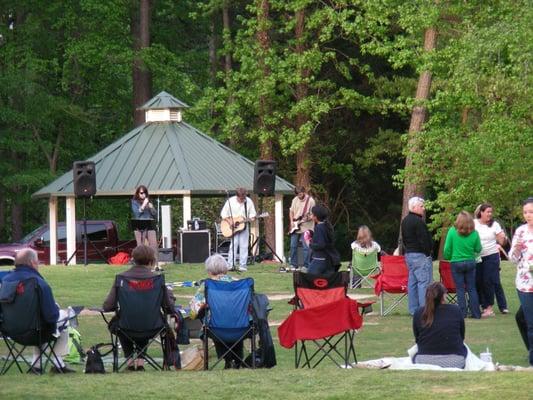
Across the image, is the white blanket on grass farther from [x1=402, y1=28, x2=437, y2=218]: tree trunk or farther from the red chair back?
[x1=402, y1=28, x2=437, y2=218]: tree trunk

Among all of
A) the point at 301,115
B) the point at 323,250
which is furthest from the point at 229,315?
the point at 301,115

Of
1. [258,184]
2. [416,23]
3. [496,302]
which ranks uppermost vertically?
[416,23]

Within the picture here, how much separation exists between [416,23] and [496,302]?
633 inches

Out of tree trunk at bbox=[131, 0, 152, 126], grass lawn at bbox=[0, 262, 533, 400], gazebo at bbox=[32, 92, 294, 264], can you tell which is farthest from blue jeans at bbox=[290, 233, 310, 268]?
tree trunk at bbox=[131, 0, 152, 126]

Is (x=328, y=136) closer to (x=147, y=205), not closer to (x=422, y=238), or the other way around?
(x=147, y=205)

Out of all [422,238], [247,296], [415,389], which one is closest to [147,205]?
[422,238]

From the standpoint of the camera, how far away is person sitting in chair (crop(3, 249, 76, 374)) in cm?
1212

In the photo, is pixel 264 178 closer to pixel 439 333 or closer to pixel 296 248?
pixel 296 248

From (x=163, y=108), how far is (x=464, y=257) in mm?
16275

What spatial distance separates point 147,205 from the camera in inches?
1020

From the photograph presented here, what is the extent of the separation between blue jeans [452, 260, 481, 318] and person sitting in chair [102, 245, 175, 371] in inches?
232

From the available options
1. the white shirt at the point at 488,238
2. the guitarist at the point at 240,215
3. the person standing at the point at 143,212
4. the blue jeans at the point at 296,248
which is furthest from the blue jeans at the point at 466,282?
the person standing at the point at 143,212

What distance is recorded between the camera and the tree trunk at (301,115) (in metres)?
40.3

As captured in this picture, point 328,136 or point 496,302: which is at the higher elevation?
point 328,136
